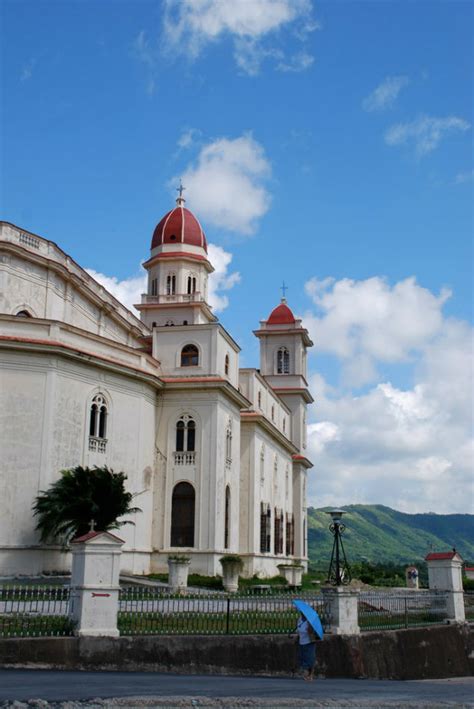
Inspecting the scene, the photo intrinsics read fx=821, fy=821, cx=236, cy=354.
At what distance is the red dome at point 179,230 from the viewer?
46.5 m

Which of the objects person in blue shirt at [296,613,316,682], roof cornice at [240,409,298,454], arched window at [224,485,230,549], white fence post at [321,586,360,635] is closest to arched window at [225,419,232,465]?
arched window at [224,485,230,549]

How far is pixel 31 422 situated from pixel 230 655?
14.7m

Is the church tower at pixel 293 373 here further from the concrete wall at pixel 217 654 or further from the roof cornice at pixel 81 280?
the concrete wall at pixel 217 654

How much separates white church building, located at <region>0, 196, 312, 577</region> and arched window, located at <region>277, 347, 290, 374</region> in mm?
12213

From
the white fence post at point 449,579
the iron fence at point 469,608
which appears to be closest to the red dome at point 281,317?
the iron fence at point 469,608

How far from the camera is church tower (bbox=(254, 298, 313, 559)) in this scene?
57.2 meters

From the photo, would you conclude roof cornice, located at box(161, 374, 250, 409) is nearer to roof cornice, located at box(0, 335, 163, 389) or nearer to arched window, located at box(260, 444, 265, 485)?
roof cornice, located at box(0, 335, 163, 389)

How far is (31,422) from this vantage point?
95.5ft

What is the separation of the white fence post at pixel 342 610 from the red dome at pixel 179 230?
3070cm

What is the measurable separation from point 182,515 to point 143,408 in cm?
491

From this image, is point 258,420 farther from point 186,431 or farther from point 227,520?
point 186,431

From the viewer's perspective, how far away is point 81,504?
2759 centimetres

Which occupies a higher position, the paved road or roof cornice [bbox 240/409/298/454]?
roof cornice [bbox 240/409/298/454]

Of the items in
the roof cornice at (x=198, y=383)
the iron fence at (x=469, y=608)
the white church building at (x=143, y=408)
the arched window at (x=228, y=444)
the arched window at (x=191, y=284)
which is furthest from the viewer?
the arched window at (x=191, y=284)
